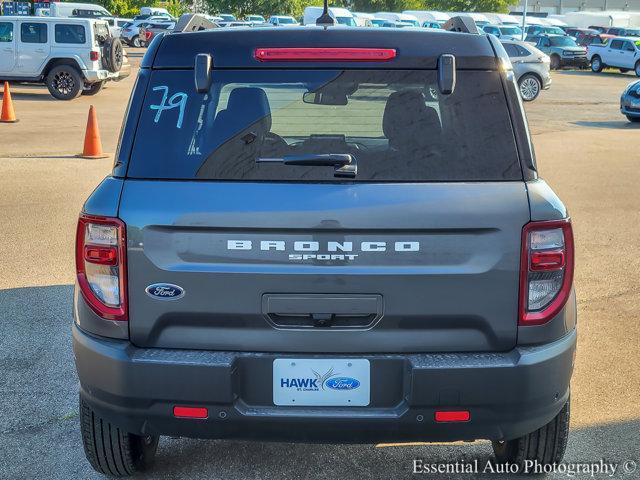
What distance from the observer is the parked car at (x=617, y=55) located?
38.5 m

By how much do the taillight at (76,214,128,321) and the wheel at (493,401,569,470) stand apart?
66.2 inches

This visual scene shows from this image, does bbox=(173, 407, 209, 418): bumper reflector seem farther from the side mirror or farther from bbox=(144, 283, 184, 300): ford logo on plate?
the side mirror

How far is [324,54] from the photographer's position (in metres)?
3.21

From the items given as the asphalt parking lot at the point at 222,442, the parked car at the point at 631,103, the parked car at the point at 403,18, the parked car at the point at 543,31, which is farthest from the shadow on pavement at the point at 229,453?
the parked car at the point at 403,18

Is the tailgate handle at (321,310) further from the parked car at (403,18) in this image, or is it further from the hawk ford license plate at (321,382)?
the parked car at (403,18)

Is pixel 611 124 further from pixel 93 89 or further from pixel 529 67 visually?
pixel 93 89

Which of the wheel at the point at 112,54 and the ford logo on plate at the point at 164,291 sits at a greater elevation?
the ford logo on plate at the point at 164,291

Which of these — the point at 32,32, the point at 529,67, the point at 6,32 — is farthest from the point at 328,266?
the point at 529,67

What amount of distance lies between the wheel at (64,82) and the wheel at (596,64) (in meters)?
25.9

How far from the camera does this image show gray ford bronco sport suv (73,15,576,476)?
3.04 meters

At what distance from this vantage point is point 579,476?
3.88m

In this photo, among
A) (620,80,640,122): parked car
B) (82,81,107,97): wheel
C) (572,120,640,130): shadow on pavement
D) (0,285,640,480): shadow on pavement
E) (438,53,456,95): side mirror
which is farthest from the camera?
(82,81,107,97): wheel

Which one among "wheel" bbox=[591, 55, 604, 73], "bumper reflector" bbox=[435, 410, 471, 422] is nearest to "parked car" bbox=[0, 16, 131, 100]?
"bumper reflector" bbox=[435, 410, 471, 422]

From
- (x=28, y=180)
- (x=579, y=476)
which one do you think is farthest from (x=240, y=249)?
(x=28, y=180)
